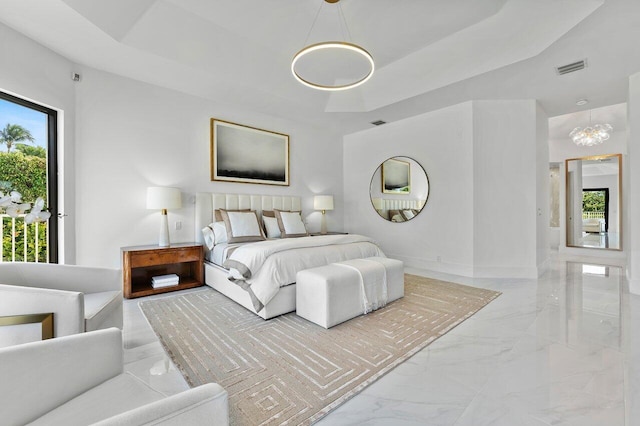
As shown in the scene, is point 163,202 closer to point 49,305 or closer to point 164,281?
point 164,281

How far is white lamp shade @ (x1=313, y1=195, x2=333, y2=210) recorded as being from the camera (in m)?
5.75

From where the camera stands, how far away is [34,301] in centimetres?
148

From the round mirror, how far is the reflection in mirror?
4476 mm

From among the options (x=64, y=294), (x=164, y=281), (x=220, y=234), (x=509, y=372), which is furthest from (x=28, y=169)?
(x=509, y=372)

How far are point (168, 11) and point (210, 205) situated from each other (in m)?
2.52

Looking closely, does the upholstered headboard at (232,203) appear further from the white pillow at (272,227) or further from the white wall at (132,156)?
the white pillow at (272,227)

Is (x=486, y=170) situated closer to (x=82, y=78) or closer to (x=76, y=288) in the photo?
(x=76, y=288)

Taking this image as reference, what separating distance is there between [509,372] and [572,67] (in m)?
3.74

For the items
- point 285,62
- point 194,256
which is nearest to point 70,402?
point 194,256

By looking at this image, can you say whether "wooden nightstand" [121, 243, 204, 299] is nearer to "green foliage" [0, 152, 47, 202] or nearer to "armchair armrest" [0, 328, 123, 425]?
"green foliage" [0, 152, 47, 202]

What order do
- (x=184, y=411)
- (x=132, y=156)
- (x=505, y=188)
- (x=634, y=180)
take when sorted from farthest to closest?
(x=505, y=188)
(x=132, y=156)
(x=634, y=180)
(x=184, y=411)

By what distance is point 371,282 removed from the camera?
115 inches

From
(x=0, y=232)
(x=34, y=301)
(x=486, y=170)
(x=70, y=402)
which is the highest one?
(x=486, y=170)

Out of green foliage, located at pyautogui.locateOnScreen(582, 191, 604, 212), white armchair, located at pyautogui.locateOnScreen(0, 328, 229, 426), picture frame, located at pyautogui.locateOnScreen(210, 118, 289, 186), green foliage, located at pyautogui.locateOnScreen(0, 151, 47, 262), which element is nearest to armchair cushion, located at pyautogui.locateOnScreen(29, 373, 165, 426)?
white armchair, located at pyautogui.locateOnScreen(0, 328, 229, 426)
